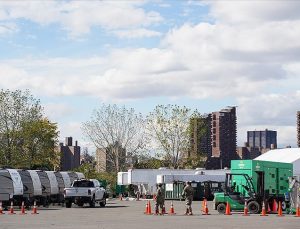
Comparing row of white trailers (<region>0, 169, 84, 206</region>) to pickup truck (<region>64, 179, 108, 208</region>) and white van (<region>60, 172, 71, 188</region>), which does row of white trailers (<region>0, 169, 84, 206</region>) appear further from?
pickup truck (<region>64, 179, 108, 208</region>)

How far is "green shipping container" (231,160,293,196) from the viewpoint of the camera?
3891cm

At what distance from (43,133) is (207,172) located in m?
21.8

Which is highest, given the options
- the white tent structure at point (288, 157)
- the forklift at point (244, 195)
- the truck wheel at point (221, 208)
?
the white tent structure at point (288, 157)

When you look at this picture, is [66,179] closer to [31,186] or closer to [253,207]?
[31,186]

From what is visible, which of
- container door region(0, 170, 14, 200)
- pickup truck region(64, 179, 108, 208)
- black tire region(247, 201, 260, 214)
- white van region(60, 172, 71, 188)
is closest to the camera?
black tire region(247, 201, 260, 214)

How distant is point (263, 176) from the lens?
39156 millimetres

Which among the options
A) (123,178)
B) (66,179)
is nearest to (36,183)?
(66,179)

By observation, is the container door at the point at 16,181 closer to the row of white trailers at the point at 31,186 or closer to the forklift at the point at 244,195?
the row of white trailers at the point at 31,186

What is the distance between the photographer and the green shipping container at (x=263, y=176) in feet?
128

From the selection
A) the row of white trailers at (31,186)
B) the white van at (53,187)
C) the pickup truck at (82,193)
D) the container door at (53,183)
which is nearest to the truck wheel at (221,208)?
the pickup truck at (82,193)

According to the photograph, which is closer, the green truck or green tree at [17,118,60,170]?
the green truck

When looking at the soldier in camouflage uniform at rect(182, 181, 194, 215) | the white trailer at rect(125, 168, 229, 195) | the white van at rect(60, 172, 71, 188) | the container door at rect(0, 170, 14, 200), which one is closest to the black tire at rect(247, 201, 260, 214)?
the soldier in camouflage uniform at rect(182, 181, 194, 215)

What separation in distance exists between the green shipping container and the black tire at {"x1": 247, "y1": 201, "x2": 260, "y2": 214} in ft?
4.58

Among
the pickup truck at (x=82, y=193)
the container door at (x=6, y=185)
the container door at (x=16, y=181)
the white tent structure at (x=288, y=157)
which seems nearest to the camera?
the container door at (x=6, y=185)
